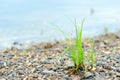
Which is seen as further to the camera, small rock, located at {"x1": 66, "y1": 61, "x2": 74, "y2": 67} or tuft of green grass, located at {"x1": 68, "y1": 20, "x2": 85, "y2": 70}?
small rock, located at {"x1": 66, "y1": 61, "x2": 74, "y2": 67}

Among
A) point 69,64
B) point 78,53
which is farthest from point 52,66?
point 78,53

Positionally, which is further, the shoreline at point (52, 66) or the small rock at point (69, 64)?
the small rock at point (69, 64)

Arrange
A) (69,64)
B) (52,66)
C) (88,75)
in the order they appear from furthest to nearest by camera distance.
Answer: (52,66) < (69,64) < (88,75)

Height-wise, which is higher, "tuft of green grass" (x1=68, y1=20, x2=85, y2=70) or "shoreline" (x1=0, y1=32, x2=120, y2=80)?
"tuft of green grass" (x1=68, y1=20, x2=85, y2=70)

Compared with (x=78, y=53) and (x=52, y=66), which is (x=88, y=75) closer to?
(x=78, y=53)

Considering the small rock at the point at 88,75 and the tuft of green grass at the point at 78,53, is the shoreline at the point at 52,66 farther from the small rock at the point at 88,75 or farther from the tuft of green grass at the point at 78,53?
the tuft of green grass at the point at 78,53

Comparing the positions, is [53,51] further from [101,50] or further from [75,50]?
[75,50]

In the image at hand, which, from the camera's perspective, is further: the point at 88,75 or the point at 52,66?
the point at 52,66

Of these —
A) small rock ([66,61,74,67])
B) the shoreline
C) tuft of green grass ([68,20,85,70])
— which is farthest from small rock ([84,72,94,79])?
small rock ([66,61,74,67])

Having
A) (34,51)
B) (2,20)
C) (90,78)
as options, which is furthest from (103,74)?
(2,20)

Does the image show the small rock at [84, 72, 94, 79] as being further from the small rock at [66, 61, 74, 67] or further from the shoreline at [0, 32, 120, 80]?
the small rock at [66, 61, 74, 67]

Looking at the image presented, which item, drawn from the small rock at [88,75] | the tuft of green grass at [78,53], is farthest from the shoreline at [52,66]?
the tuft of green grass at [78,53]

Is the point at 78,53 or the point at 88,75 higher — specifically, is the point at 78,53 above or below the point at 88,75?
above
